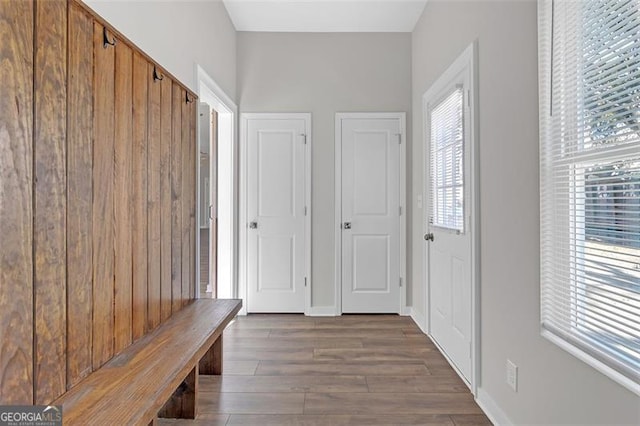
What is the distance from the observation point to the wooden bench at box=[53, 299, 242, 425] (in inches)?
45.9

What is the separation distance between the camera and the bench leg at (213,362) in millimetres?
2482

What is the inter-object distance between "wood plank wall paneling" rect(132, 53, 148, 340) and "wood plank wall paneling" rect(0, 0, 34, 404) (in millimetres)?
621

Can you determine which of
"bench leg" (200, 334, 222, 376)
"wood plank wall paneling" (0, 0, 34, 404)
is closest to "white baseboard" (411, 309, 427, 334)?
"bench leg" (200, 334, 222, 376)

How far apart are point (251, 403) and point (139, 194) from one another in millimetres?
1307

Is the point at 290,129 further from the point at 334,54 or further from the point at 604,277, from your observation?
the point at 604,277

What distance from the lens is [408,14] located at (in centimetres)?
347

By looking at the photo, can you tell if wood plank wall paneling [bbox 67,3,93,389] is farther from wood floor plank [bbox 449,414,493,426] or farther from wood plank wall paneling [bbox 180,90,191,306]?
wood floor plank [bbox 449,414,493,426]

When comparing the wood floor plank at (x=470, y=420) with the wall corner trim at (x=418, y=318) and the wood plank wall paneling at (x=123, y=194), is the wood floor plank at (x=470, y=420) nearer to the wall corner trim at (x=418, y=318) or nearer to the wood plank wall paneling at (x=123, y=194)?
the wall corner trim at (x=418, y=318)

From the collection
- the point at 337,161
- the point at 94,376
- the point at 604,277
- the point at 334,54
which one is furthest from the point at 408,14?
the point at 94,376

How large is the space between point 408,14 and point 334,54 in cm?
78

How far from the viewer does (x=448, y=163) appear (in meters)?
2.79

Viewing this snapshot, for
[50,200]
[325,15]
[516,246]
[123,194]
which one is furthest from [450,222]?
[50,200]

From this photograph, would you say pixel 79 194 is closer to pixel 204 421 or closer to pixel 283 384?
pixel 204 421
